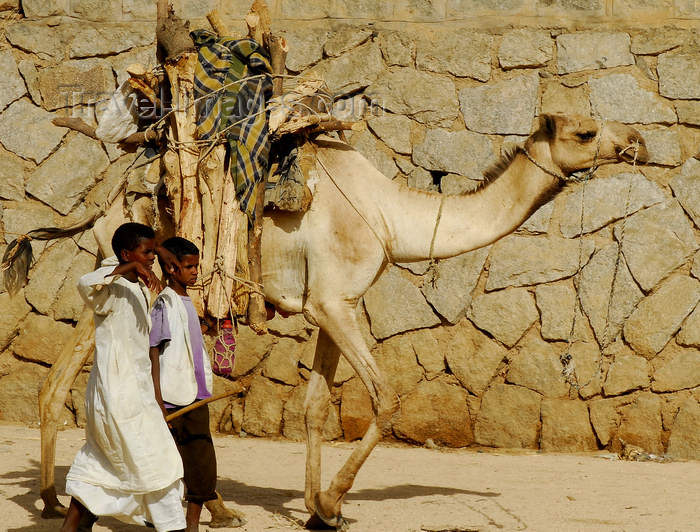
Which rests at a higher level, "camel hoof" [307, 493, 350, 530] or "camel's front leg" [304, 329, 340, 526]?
"camel's front leg" [304, 329, 340, 526]

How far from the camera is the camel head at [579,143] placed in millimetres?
5172

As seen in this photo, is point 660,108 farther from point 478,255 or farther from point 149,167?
point 149,167

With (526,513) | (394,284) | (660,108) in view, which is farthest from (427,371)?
(660,108)

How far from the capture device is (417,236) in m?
5.34

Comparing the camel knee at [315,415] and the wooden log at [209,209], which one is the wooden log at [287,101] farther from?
the camel knee at [315,415]

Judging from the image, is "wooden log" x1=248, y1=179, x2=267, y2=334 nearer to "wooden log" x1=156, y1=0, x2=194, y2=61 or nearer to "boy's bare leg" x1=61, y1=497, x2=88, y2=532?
"wooden log" x1=156, y1=0, x2=194, y2=61

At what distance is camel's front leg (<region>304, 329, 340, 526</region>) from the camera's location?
5.27 meters

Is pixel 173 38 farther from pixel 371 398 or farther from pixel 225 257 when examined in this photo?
pixel 371 398

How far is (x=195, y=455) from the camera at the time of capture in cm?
452

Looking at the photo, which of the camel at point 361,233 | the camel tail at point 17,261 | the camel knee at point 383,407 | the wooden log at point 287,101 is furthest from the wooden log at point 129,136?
the camel knee at point 383,407

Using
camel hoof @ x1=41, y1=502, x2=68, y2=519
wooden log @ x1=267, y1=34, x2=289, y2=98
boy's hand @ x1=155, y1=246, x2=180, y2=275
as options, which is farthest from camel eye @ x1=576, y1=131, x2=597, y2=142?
camel hoof @ x1=41, y1=502, x2=68, y2=519

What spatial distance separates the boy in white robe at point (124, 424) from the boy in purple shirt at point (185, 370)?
21 centimetres

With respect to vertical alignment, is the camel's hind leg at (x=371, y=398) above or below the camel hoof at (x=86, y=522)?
above

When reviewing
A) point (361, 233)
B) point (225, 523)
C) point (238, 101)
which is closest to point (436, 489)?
point (225, 523)
